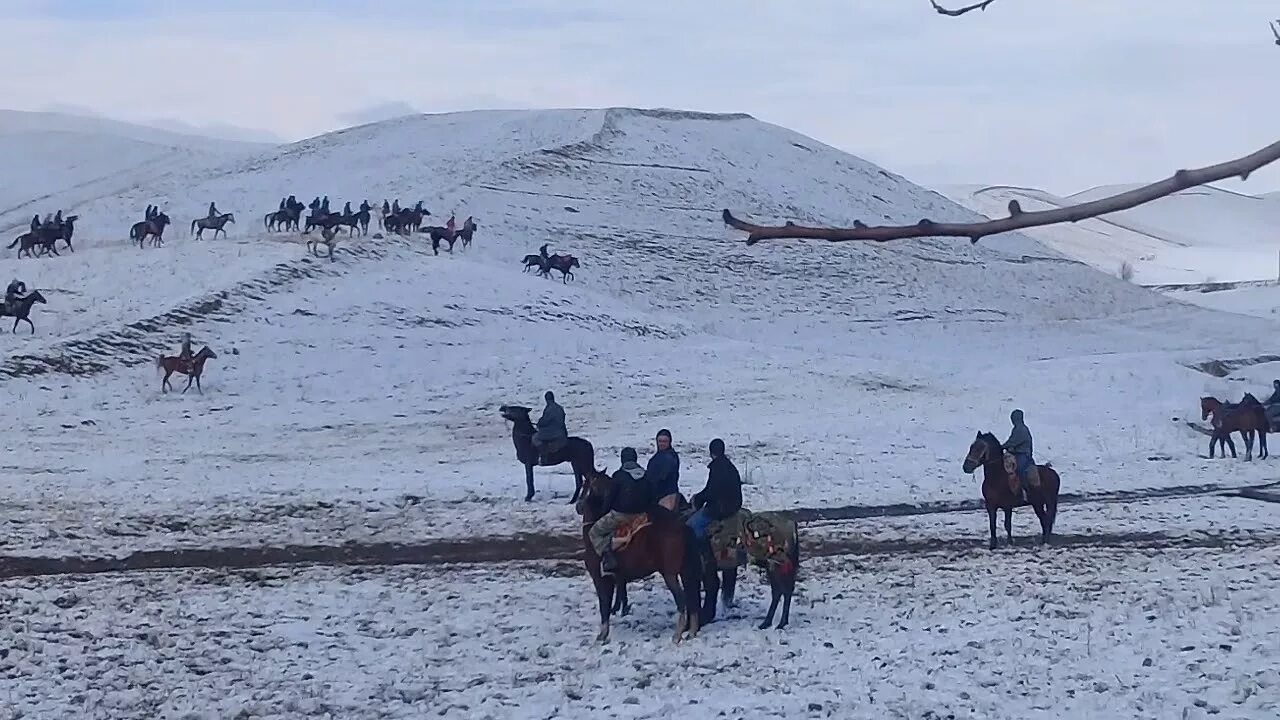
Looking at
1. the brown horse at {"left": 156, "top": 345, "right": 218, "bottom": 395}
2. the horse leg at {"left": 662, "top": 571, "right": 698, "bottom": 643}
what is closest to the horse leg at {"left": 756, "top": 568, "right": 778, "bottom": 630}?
the horse leg at {"left": 662, "top": 571, "right": 698, "bottom": 643}

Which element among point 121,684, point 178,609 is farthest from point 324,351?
point 121,684

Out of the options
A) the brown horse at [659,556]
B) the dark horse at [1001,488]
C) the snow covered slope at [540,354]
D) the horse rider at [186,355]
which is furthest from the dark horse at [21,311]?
the brown horse at [659,556]

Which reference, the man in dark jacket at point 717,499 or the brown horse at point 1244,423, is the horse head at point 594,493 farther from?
the brown horse at point 1244,423

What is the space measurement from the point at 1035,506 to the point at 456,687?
326 inches

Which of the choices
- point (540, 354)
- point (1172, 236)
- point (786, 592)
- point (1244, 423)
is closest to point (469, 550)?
point (786, 592)

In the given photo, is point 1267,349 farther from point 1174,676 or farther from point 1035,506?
point 1174,676

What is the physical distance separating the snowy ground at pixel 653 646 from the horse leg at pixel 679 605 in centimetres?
24

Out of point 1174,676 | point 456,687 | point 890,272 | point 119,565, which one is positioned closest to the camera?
point 1174,676

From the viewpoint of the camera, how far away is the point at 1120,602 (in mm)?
13203

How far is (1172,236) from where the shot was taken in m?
150

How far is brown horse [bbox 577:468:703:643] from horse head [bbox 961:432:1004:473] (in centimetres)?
489

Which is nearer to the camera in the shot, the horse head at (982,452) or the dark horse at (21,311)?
the horse head at (982,452)

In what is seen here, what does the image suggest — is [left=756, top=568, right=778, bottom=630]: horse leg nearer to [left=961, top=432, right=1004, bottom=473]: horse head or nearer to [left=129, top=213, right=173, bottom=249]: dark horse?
[left=961, top=432, right=1004, bottom=473]: horse head

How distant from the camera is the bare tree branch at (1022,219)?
2.49m
